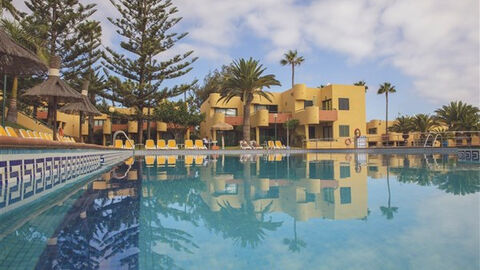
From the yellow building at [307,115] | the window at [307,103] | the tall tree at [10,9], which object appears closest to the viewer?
the tall tree at [10,9]

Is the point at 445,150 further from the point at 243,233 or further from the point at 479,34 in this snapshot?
the point at 243,233

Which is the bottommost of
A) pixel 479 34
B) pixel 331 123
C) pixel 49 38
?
pixel 331 123

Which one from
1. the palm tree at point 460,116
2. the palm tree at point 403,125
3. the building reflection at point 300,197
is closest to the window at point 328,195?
the building reflection at point 300,197

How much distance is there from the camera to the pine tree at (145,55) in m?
25.2

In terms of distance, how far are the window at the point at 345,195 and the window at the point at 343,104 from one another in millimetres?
24089

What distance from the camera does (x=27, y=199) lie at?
3791 mm

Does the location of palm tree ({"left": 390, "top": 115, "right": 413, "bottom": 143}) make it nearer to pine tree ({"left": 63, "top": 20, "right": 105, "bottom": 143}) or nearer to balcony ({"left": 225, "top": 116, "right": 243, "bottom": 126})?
balcony ({"left": 225, "top": 116, "right": 243, "bottom": 126})

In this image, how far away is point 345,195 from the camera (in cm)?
478

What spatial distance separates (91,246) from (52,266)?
0.42 m

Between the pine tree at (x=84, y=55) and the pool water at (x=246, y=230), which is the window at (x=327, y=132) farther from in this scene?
the pool water at (x=246, y=230)

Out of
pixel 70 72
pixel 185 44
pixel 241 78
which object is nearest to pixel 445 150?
pixel 241 78

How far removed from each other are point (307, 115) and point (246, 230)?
2362 cm

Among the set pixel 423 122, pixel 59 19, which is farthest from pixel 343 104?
pixel 59 19

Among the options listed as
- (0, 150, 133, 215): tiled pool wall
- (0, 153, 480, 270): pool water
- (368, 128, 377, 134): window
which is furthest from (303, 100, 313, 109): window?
(0, 150, 133, 215): tiled pool wall
